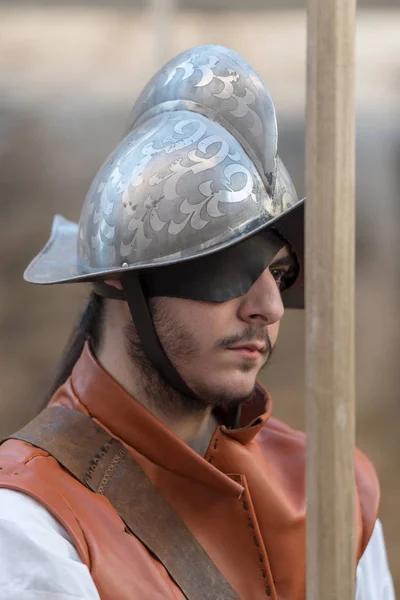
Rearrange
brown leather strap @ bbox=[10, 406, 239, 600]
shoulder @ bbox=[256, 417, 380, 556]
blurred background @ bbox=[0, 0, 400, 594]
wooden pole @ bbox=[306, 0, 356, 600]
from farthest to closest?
blurred background @ bbox=[0, 0, 400, 594]
shoulder @ bbox=[256, 417, 380, 556]
brown leather strap @ bbox=[10, 406, 239, 600]
wooden pole @ bbox=[306, 0, 356, 600]

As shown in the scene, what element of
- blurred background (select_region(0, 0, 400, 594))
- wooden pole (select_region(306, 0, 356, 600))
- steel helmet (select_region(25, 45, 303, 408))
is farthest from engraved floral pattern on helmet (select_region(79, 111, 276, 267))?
blurred background (select_region(0, 0, 400, 594))

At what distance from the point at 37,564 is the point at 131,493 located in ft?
0.60

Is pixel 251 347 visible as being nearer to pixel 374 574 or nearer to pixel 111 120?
pixel 374 574

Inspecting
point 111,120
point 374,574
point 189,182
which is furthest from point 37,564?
point 111,120

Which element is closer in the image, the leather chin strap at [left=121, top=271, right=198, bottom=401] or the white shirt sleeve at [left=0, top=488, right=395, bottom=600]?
the white shirt sleeve at [left=0, top=488, right=395, bottom=600]

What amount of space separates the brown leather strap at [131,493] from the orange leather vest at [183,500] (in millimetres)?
12

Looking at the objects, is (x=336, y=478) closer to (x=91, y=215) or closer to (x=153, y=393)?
(x=153, y=393)

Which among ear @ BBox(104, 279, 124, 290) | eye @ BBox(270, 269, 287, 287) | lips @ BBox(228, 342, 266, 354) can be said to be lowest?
lips @ BBox(228, 342, 266, 354)

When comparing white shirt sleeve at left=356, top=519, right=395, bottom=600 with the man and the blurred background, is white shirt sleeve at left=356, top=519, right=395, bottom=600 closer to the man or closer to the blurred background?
the man

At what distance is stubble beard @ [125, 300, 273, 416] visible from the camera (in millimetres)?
1206

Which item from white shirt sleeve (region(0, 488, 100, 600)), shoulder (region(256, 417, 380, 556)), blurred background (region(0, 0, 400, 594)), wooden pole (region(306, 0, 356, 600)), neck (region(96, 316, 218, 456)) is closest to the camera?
wooden pole (region(306, 0, 356, 600))

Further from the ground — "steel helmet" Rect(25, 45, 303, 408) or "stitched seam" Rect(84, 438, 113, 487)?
"steel helmet" Rect(25, 45, 303, 408)

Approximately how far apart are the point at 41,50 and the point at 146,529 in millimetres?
3421

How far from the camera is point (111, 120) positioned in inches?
171
